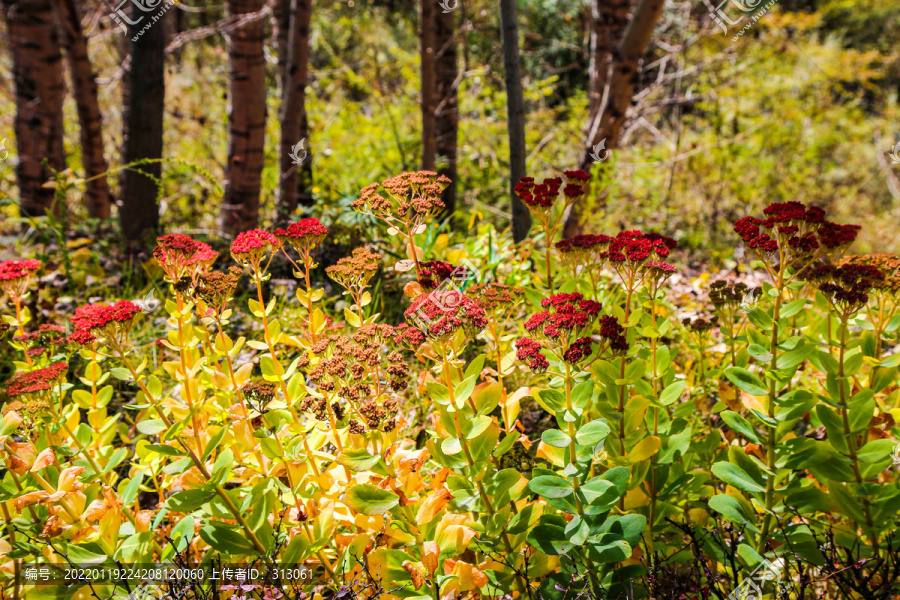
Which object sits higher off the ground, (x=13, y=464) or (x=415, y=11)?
(x=415, y=11)

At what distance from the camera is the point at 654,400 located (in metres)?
1.34

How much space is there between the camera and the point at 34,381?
1268mm

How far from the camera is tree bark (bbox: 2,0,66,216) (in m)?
3.48

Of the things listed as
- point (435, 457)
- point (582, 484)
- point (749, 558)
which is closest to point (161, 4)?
point (435, 457)

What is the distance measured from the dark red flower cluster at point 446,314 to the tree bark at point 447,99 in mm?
2890

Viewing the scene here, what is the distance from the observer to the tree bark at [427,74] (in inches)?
143

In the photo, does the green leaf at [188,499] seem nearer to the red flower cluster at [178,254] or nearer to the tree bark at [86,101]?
the red flower cluster at [178,254]

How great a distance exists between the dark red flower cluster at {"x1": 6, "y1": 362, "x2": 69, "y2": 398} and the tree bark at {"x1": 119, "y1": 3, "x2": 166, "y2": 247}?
229cm

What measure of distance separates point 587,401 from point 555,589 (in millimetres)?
416

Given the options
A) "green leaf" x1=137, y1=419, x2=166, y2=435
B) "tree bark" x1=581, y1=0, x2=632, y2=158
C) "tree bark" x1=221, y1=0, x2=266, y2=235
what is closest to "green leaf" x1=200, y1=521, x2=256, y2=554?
"green leaf" x1=137, y1=419, x2=166, y2=435

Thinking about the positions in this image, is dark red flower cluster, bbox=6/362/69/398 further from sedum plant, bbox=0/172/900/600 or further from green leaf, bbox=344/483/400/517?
green leaf, bbox=344/483/400/517

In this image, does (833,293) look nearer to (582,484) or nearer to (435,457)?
(582,484)

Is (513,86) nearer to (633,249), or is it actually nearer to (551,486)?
(633,249)

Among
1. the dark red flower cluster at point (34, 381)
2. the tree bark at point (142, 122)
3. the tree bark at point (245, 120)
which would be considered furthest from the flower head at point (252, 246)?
the tree bark at point (142, 122)
